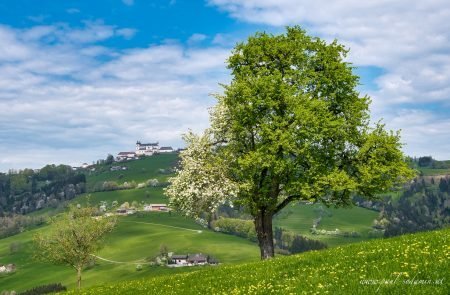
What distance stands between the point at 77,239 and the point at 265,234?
107 ft

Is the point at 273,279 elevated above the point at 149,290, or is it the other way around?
the point at 273,279

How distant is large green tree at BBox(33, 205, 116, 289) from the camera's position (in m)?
67.0

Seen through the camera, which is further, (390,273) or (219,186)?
(219,186)

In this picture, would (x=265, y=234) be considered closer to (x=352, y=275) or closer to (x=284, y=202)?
(x=284, y=202)

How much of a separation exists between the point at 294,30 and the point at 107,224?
1562 inches

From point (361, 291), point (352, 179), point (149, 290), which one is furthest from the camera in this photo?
point (352, 179)

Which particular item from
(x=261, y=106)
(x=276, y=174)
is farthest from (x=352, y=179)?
(x=261, y=106)

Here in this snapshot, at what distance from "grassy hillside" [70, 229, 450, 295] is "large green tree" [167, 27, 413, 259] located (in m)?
19.5

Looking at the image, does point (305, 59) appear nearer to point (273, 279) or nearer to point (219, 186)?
point (219, 186)

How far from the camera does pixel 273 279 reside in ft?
65.4

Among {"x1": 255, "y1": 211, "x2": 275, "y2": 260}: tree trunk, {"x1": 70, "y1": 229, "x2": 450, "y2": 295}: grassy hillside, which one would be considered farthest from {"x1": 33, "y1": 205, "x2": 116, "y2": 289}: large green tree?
{"x1": 70, "y1": 229, "x2": 450, "y2": 295}: grassy hillside

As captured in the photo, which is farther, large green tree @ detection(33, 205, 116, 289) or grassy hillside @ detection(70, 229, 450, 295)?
large green tree @ detection(33, 205, 116, 289)

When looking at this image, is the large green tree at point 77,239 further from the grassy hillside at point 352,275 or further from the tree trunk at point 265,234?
the grassy hillside at point 352,275

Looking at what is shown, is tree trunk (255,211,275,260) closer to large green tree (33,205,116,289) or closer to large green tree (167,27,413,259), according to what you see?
large green tree (167,27,413,259)
